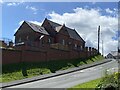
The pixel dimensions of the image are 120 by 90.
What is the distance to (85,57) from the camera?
6219cm

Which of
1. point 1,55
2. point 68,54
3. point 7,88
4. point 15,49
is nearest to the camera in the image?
point 7,88

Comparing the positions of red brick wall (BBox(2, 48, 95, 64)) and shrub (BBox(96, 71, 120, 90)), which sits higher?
red brick wall (BBox(2, 48, 95, 64))

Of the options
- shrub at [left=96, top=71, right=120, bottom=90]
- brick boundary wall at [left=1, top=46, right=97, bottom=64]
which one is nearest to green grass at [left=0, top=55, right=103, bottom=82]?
brick boundary wall at [left=1, top=46, right=97, bottom=64]

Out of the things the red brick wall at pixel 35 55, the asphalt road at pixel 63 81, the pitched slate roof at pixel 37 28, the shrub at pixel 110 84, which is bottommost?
the asphalt road at pixel 63 81

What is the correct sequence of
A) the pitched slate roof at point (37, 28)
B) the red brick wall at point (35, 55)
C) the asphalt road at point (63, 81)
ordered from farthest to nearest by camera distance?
1. the pitched slate roof at point (37, 28)
2. the red brick wall at point (35, 55)
3. the asphalt road at point (63, 81)

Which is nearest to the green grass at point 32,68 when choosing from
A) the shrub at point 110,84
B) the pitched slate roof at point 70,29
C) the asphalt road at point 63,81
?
the asphalt road at point 63,81

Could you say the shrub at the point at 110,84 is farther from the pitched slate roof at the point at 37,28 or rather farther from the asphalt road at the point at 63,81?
the pitched slate roof at the point at 37,28

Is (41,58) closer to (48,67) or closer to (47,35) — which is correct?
(48,67)

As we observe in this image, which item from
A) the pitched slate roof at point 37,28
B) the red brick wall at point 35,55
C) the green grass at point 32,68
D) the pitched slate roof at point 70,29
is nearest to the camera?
the green grass at point 32,68

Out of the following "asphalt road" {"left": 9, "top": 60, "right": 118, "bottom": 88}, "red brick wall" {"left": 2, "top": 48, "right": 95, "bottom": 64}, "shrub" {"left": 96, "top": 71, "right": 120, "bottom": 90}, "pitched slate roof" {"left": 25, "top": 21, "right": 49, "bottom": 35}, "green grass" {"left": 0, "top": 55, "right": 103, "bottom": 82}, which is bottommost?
"asphalt road" {"left": 9, "top": 60, "right": 118, "bottom": 88}

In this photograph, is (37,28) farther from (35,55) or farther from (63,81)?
(63,81)

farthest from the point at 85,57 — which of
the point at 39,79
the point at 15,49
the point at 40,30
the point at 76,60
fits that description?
the point at 39,79

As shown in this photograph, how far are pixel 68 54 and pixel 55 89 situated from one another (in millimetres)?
31097

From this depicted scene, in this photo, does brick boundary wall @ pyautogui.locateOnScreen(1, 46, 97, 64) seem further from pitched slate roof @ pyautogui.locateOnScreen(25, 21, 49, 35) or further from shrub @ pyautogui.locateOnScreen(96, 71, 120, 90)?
shrub @ pyautogui.locateOnScreen(96, 71, 120, 90)
